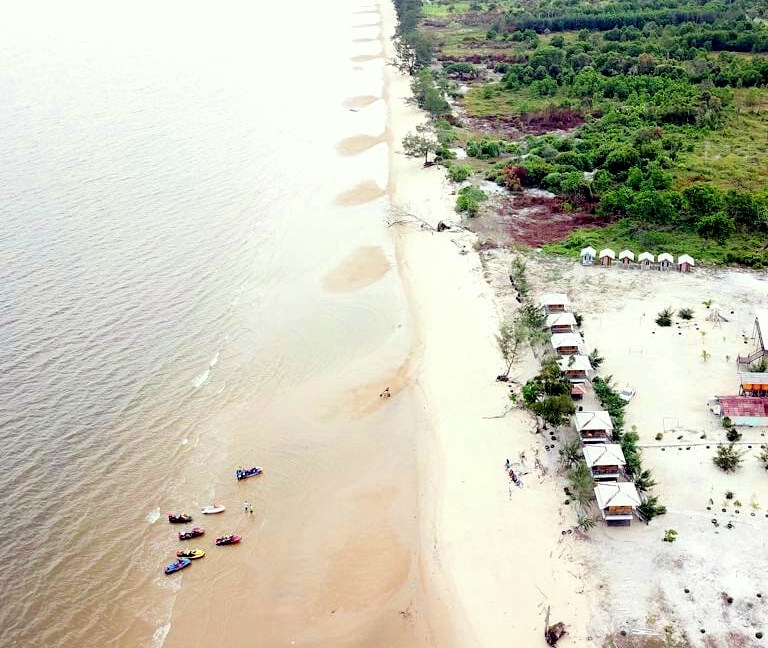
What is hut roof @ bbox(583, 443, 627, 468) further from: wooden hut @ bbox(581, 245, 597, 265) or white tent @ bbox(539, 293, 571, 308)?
wooden hut @ bbox(581, 245, 597, 265)

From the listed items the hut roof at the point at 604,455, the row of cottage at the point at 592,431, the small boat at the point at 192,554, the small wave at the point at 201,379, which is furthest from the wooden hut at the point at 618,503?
the small wave at the point at 201,379

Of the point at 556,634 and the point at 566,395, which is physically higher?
the point at 566,395

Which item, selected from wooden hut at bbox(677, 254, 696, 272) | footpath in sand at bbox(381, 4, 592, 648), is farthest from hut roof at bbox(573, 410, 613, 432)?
wooden hut at bbox(677, 254, 696, 272)

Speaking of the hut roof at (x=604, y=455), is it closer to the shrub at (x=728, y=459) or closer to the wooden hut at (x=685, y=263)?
the shrub at (x=728, y=459)

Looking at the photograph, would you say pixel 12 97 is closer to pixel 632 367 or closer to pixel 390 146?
pixel 390 146

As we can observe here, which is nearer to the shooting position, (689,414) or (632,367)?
(689,414)

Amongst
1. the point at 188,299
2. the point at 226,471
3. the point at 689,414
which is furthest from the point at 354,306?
the point at 689,414
